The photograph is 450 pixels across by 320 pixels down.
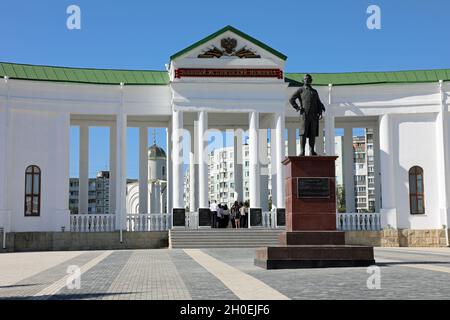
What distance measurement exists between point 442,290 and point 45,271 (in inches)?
428

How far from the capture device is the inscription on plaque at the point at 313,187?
61.4ft

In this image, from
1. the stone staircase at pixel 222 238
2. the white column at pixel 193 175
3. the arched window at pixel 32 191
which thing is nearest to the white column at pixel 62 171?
the arched window at pixel 32 191

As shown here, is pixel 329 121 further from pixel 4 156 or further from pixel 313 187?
pixel 313 187

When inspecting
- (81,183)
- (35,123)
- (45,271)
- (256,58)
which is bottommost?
(45,271)

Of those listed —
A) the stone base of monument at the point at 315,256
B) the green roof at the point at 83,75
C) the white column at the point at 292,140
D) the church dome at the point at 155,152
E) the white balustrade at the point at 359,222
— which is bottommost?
the stone base of monument at the point at 315,256

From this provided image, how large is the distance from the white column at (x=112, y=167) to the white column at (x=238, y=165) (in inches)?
253

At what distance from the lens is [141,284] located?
45.4 feet

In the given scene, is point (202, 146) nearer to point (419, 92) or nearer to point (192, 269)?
point (419, 92)

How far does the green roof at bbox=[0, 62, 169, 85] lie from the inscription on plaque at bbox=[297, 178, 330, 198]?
678 inches

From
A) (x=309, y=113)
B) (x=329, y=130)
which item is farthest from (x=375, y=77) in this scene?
(x=309, y=113)

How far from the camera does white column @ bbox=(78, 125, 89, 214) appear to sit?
35.9 metres

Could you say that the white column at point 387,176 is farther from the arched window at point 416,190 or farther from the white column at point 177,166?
the white column at point 177,166

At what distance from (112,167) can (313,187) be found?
18.7 m
